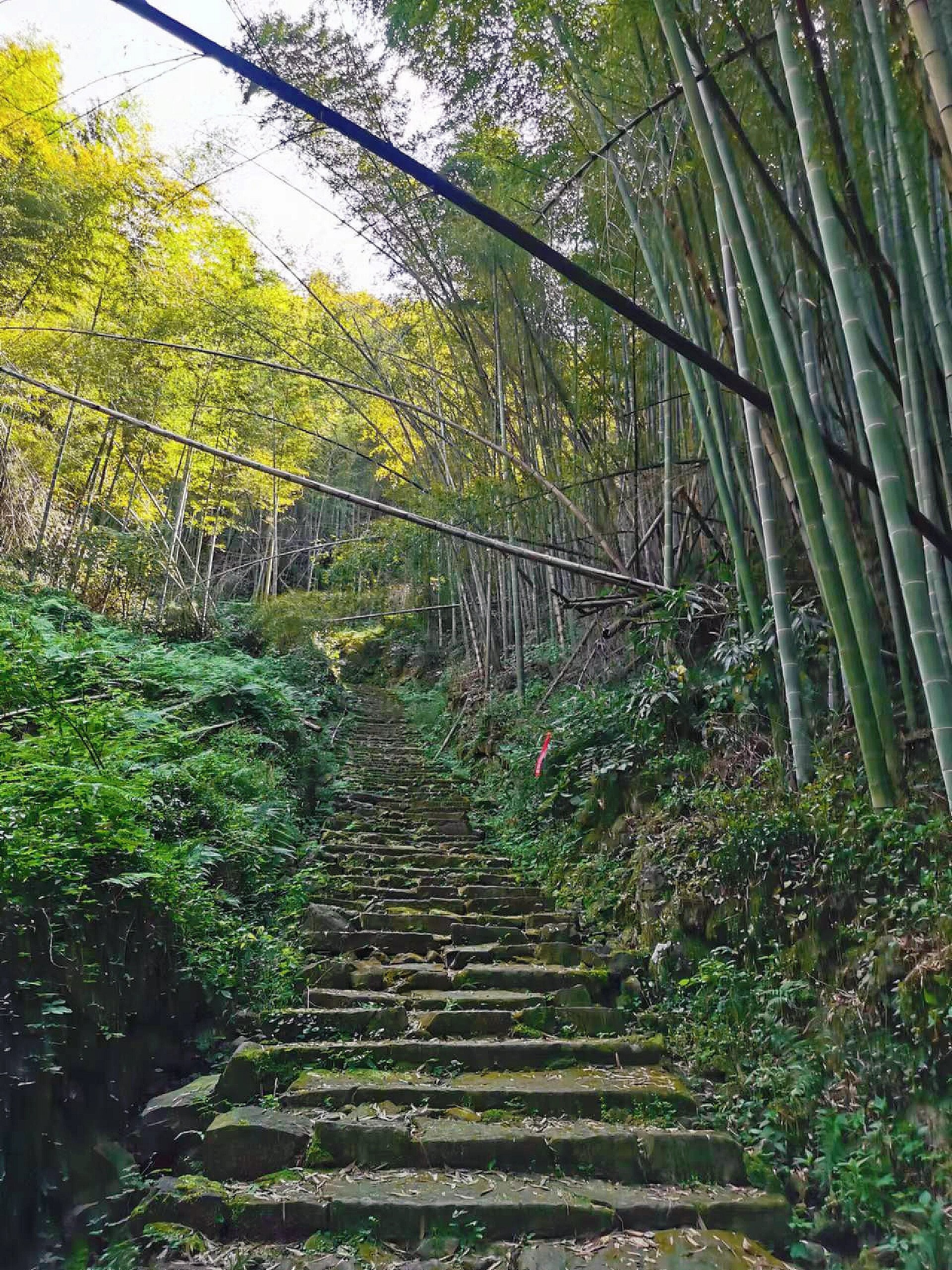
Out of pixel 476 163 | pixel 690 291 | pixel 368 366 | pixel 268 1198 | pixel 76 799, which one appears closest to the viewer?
pixel 268 1198

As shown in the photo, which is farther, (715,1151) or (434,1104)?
(434,1104)

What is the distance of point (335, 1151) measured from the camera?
203 cm

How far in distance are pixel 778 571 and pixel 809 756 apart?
0.72m

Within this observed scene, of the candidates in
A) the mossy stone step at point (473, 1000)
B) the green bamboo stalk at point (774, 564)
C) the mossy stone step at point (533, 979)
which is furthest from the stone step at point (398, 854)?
the green bamboo stalk at point (774, 564)

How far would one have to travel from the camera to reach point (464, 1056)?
253 cm

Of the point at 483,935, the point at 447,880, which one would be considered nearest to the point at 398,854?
the point at 447,880

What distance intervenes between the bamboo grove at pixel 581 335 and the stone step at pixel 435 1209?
1.27 meters

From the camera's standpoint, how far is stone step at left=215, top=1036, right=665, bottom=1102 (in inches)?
95.0

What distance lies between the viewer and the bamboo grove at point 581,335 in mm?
2260

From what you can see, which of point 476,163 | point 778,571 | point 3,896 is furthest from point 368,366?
point 3,896

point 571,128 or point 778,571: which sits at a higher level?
point 571,128

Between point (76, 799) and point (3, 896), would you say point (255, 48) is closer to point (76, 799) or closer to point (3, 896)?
point (76, 799)

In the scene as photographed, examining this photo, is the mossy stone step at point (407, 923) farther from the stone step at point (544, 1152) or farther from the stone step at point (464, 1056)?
the stone step at point (544, 1152)

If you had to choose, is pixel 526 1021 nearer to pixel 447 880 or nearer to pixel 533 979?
pixel 533 979
